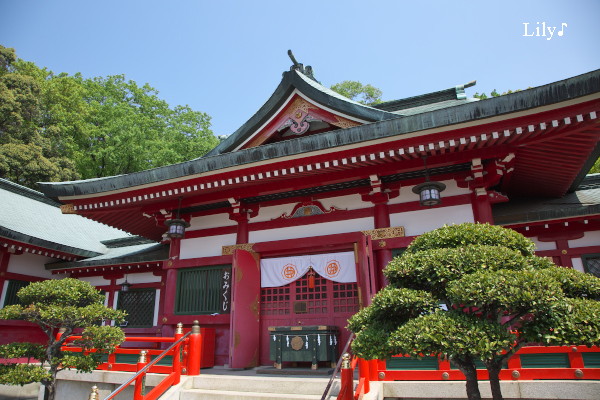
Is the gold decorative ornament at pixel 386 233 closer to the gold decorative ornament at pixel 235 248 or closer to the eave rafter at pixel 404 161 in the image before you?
the eave rafter at pixel 404 161

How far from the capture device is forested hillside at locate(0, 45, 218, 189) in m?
22.4

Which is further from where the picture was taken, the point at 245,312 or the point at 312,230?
the point at 312,230

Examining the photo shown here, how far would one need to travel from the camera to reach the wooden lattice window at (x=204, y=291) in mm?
9750

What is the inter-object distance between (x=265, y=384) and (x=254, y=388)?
0.21 m

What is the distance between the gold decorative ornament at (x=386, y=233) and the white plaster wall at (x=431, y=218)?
0.17 metres

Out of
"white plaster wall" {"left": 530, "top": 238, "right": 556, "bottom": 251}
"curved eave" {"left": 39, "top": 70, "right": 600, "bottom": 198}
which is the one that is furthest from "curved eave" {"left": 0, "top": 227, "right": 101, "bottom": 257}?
"white plaster wall" {"left": 530, "top": 238, "right": 556, "bottom": 251}

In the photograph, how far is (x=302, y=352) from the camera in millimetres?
8055

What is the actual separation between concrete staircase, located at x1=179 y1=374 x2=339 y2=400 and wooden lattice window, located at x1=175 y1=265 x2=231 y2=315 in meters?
2.33

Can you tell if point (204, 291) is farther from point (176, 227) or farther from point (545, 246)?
point (545, 246)

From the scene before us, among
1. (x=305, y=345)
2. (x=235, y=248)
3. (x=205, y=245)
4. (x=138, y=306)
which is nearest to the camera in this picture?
(x=305, y=345)

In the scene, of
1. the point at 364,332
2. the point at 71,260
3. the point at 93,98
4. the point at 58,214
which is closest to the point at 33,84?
the point at 93,98

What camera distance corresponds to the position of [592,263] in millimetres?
8352

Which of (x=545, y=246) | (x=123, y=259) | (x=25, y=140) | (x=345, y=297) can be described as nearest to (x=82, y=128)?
(x=25, y=140)

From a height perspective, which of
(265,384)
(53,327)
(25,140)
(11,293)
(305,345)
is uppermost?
(25,140)
